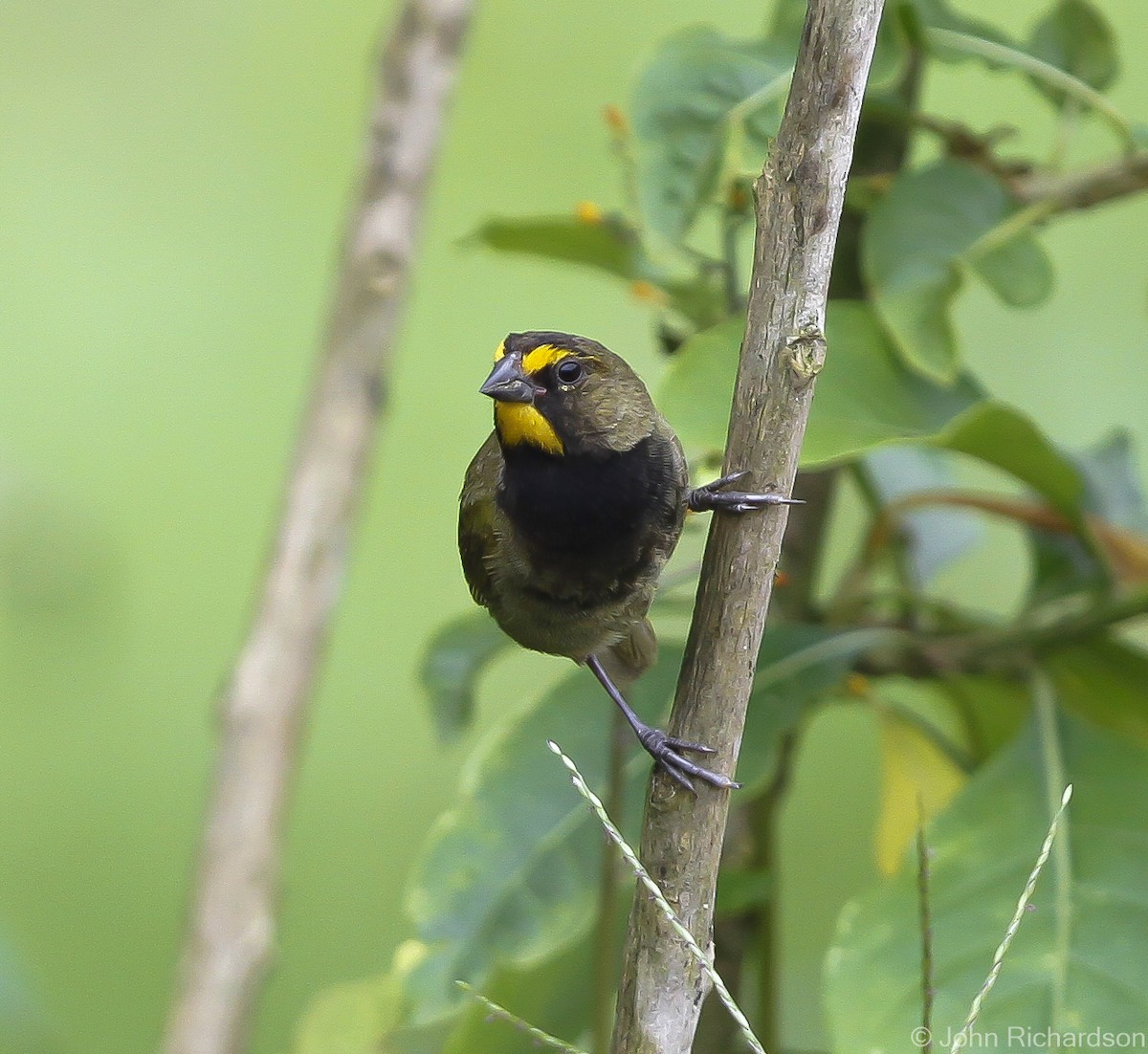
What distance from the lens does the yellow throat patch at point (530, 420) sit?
0.96 m

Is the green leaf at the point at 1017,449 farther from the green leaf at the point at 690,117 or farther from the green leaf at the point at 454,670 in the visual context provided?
the green leaf at the point at 454,670

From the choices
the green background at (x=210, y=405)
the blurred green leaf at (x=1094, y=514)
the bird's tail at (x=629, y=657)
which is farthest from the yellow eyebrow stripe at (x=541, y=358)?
the green background at (x=210, y=405)

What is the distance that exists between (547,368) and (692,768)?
1.10 feet

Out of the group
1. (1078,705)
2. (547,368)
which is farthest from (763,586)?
(1078,705)

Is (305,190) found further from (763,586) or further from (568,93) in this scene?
(763,586)

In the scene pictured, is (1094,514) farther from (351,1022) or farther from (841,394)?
(351,1022)

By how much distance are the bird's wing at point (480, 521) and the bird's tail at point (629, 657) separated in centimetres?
13

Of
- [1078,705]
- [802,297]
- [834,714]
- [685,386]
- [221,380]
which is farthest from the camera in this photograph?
[221,380]

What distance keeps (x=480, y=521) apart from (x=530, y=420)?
0.14 metres

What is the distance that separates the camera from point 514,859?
4.18 feet

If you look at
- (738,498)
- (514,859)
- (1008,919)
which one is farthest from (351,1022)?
(738,498)

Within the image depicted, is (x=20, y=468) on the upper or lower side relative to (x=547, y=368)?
lower

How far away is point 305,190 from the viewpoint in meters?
2.40

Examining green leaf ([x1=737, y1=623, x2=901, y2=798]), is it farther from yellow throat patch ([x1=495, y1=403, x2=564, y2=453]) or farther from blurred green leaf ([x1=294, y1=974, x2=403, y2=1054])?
blurred green leaf ([x1=294, y1=974, x2=403, y2=1054])
